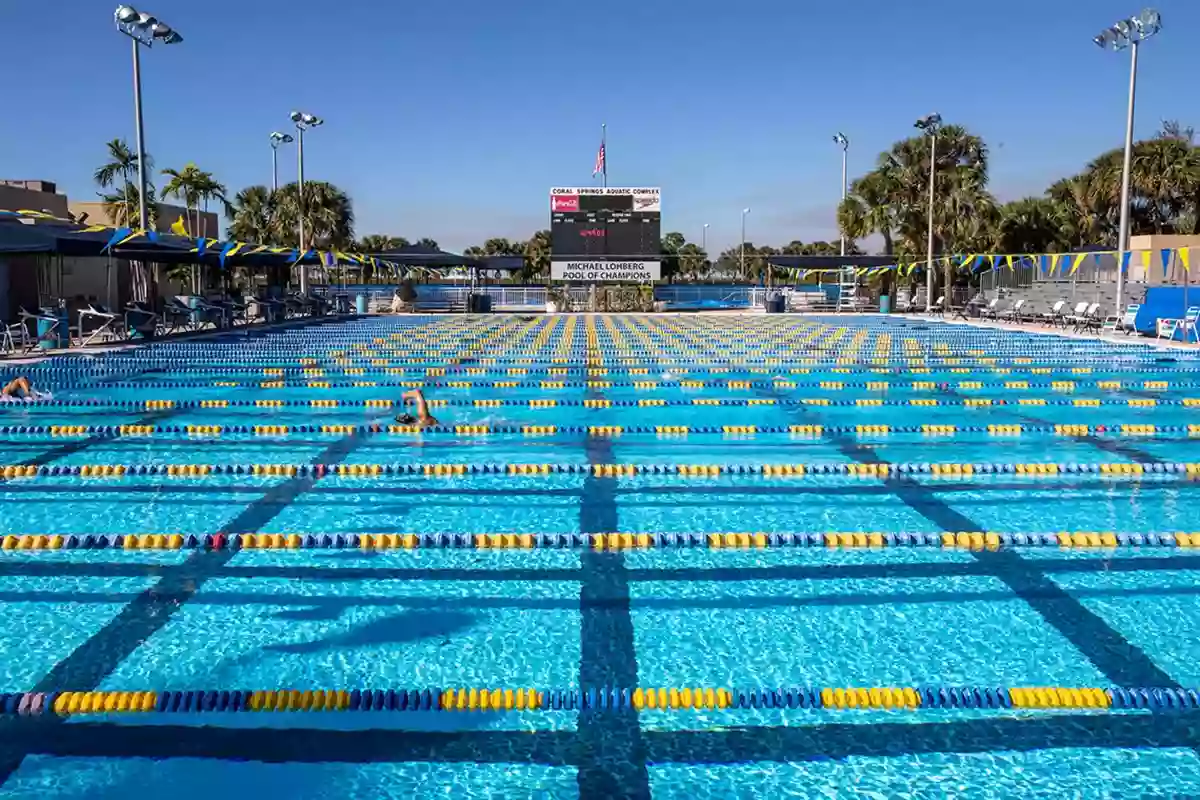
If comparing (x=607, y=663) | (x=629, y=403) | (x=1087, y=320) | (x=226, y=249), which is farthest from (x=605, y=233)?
(x=607, y=663)

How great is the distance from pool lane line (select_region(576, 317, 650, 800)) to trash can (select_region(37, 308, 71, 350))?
11.9 metres

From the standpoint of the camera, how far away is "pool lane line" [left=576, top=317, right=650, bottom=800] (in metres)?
3.09

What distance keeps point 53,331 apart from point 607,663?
1391cm

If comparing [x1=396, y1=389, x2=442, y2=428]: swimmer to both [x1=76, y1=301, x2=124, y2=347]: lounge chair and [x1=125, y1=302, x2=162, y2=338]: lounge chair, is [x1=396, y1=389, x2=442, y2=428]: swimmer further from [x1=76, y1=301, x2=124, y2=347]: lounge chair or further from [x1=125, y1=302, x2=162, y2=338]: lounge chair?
[x1=125, y1=302, x2=162, y2=338]: lounge chair

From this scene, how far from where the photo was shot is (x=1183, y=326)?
16.8m

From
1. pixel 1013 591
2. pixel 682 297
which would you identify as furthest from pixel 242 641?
pixel 682 297

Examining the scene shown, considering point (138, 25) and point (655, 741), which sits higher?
point (138, 25)

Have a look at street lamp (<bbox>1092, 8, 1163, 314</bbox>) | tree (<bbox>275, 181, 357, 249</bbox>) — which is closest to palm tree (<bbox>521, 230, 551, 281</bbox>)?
tree (<bbox>275, 181, 357, 249</bbox>)

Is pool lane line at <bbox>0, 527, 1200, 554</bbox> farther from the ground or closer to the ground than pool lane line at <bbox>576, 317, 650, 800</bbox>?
farther from the ground

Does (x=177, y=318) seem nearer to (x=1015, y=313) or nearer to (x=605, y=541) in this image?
(x=605, y=541)

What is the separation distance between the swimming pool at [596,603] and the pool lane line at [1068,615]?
0.02 meters

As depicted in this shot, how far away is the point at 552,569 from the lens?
5012 millimetres

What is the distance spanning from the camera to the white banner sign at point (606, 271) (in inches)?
1182

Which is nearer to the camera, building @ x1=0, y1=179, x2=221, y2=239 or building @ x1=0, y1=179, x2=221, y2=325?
building @ x1=0, y1=179, x2=221, y2=325
